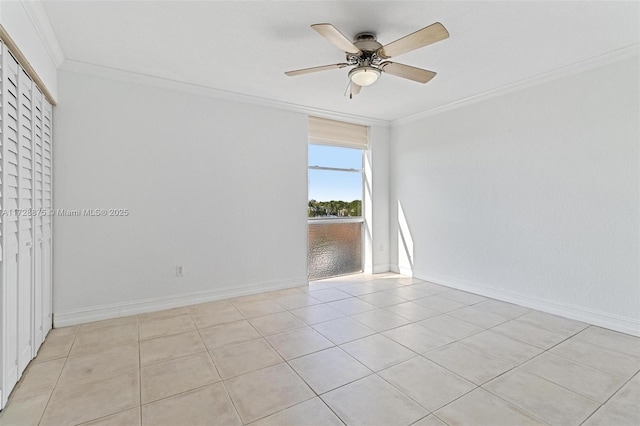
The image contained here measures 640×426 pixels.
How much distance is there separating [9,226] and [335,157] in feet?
12.5

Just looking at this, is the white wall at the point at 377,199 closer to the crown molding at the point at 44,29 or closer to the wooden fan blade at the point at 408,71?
the wooden fan blade at the point at 408,71

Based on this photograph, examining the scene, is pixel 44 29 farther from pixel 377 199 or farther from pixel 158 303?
pixel 377 199

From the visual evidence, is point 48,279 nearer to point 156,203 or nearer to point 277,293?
point 156,203

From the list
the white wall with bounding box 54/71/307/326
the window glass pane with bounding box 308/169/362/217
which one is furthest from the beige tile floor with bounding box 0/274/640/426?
the window glass pane with bounding box 308/169/362/217

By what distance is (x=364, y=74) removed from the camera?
2473 mm

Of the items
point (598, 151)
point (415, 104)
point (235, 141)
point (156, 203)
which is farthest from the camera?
point (415, 104)

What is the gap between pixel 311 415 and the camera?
1719 millimetres

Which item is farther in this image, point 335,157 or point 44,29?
point 335,157

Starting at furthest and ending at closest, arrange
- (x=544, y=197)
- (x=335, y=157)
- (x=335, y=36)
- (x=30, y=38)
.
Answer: (x=335, y=157) < (x=544, y=197) < (x=30, y=38) < (x=335, y=36)

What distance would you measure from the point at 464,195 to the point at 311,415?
3.34 metres

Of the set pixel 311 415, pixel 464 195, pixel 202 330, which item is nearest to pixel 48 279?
pixel 202 330

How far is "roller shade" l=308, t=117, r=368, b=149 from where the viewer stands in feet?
14.8

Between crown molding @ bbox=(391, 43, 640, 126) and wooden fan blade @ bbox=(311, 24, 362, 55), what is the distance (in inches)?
84.9

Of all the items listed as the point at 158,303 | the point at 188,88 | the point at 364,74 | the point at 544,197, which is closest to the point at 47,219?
the point at 158,303
